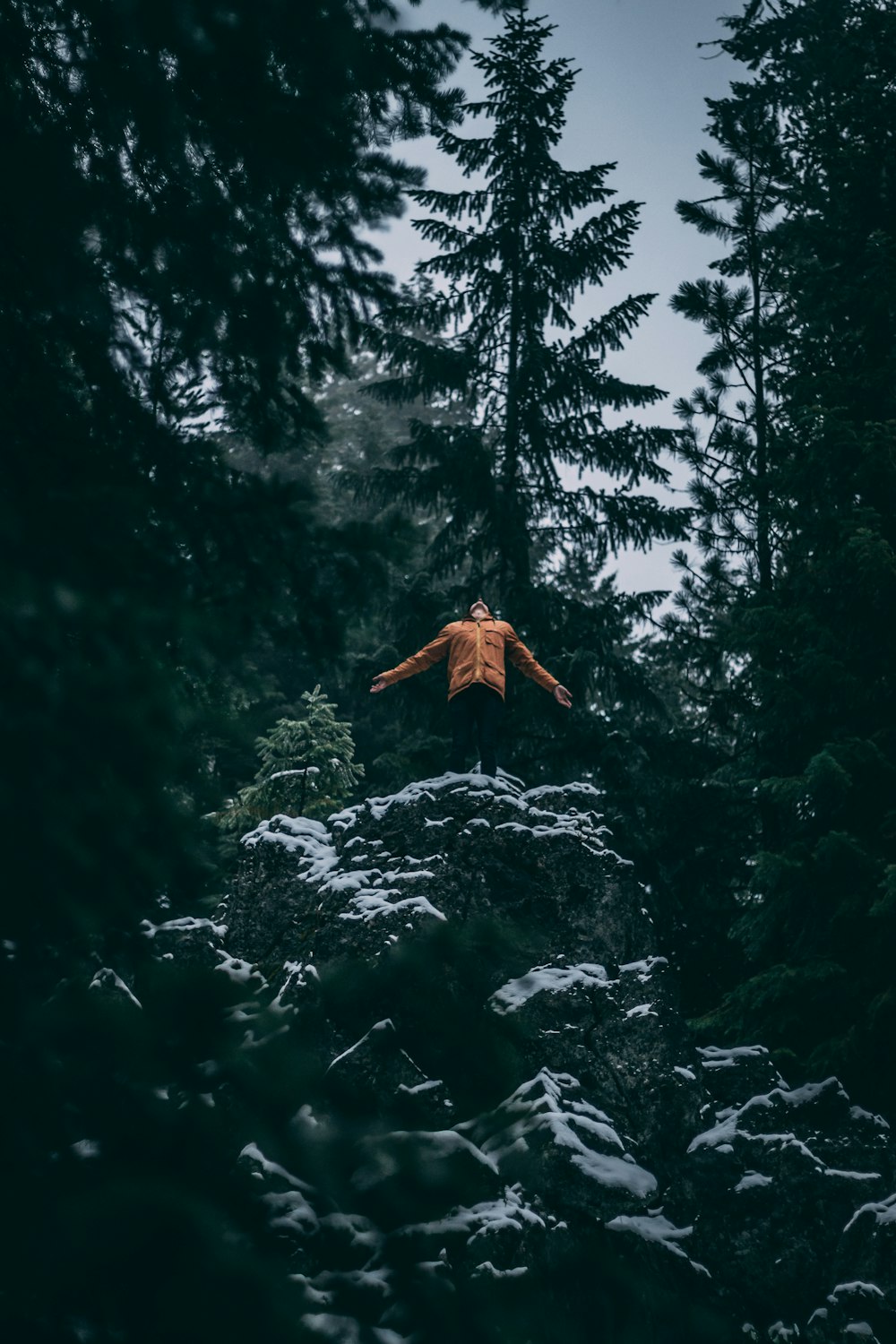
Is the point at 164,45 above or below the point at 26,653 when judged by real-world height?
above

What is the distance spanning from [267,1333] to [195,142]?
3.31 meters

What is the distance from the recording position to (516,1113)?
86.4 inches

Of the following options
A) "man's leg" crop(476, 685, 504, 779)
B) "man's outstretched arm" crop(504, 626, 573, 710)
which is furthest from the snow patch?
"man's outstretched arm" crop(504, 626, 573, 710)

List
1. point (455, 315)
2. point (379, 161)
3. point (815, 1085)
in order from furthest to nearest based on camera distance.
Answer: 1. point (455, 315)
2. point (815, 1085)
3. point (379, 161)

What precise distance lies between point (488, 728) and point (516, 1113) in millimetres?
7456

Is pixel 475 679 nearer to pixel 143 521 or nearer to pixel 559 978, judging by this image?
pixel 559 978

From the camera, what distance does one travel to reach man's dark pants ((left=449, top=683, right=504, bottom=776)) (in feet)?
31.4

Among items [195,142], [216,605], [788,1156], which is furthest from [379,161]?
[788,1156]

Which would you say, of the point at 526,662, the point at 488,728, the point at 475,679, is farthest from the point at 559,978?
the point at 526,662

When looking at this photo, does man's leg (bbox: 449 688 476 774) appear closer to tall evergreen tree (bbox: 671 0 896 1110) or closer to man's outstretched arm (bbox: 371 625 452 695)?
man's outstretched arm (bbox: 371 625 452 695)

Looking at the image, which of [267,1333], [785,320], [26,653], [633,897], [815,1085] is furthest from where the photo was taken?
[785,320]

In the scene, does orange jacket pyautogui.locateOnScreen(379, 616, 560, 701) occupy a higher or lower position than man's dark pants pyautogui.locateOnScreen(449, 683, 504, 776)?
higher

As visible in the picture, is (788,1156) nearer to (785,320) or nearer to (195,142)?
(195,142)

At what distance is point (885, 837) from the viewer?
9.17 metres
